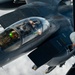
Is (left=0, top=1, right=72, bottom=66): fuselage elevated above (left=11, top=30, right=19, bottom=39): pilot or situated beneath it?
situated beneath

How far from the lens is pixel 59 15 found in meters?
10.2

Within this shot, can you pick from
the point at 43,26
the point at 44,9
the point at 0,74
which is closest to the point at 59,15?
the point at 44,9

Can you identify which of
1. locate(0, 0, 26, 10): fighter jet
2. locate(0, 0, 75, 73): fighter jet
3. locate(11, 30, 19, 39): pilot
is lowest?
locate(0, 0, 26, 10): fighter jet

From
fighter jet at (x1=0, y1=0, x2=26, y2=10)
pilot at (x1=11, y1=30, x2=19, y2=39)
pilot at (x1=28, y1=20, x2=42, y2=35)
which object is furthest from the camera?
fighter jet at (x1=0, y1=0, x2=26, y2=10)

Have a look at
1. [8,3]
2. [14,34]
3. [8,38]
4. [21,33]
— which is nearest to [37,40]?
[21,33]

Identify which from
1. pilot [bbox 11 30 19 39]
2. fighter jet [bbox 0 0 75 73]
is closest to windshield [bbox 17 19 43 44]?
fighter jet [bbox 0 0 75 73]

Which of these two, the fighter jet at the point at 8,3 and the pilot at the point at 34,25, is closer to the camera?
the pilot at the point at 34,25

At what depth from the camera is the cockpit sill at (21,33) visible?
796cm

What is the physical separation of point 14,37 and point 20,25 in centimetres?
56

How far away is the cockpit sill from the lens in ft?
26.1

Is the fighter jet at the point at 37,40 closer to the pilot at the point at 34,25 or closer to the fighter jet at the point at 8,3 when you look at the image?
the pilot at the point at 34,25

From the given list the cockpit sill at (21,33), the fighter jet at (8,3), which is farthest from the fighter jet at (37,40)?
the fighter jet at (8,3)

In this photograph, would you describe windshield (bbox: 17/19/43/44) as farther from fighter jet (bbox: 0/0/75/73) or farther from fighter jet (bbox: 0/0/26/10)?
fighter jet (bbox: 0/0/26/10)

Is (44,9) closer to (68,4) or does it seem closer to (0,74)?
(68,4)
